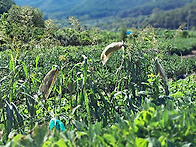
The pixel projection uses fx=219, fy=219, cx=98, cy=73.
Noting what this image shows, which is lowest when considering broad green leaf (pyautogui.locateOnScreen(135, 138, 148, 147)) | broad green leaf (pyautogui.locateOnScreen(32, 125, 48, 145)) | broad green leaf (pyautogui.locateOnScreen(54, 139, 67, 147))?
broad green leaf (pyautogui.locateOnScreen(135, 138, 148, 147))

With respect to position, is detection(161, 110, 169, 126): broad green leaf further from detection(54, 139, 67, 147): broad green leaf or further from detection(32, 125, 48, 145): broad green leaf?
detection(32, 125, 48, 145): broad green leaf

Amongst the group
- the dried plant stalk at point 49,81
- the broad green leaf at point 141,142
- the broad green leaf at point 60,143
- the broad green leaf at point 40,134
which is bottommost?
the broad green leaf at point 141,142

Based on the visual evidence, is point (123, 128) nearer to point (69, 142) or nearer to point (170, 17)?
point (69, 142)

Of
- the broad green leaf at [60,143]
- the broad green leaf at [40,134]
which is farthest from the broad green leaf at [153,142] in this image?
the broad green leaf at [40,134]

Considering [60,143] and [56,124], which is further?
[56,124]

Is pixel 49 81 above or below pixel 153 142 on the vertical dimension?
above

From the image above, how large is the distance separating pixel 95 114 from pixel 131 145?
909mm

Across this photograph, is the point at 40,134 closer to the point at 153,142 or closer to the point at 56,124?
the point at 56,124

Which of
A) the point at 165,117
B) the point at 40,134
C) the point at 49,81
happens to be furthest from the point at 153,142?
the point at 49,81

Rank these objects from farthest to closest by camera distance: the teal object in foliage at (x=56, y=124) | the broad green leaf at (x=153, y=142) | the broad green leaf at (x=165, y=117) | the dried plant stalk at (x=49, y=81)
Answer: the dried plant stalk at (x=49, y=81)
the teal object in foliage at (x=56, y=124)
the broad green leaf at (x=165, y=117)
the broad green leaf at (x=153, y=142)

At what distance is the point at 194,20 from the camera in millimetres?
94125

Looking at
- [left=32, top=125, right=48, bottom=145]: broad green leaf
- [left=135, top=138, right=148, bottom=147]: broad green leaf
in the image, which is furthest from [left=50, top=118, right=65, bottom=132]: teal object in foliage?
[left=135, top=138, right=148, bottom=147]: broad green leaf

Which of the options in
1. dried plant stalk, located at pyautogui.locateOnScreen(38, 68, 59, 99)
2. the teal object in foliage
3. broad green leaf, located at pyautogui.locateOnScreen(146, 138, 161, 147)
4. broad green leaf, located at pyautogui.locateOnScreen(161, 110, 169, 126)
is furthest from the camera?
dried plant stalk, located at pyautogui.locateOnScreen(38, 68, 59, 99)

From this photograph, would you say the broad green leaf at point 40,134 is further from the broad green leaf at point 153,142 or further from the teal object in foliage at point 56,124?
the broad green leaf at point 153,142
